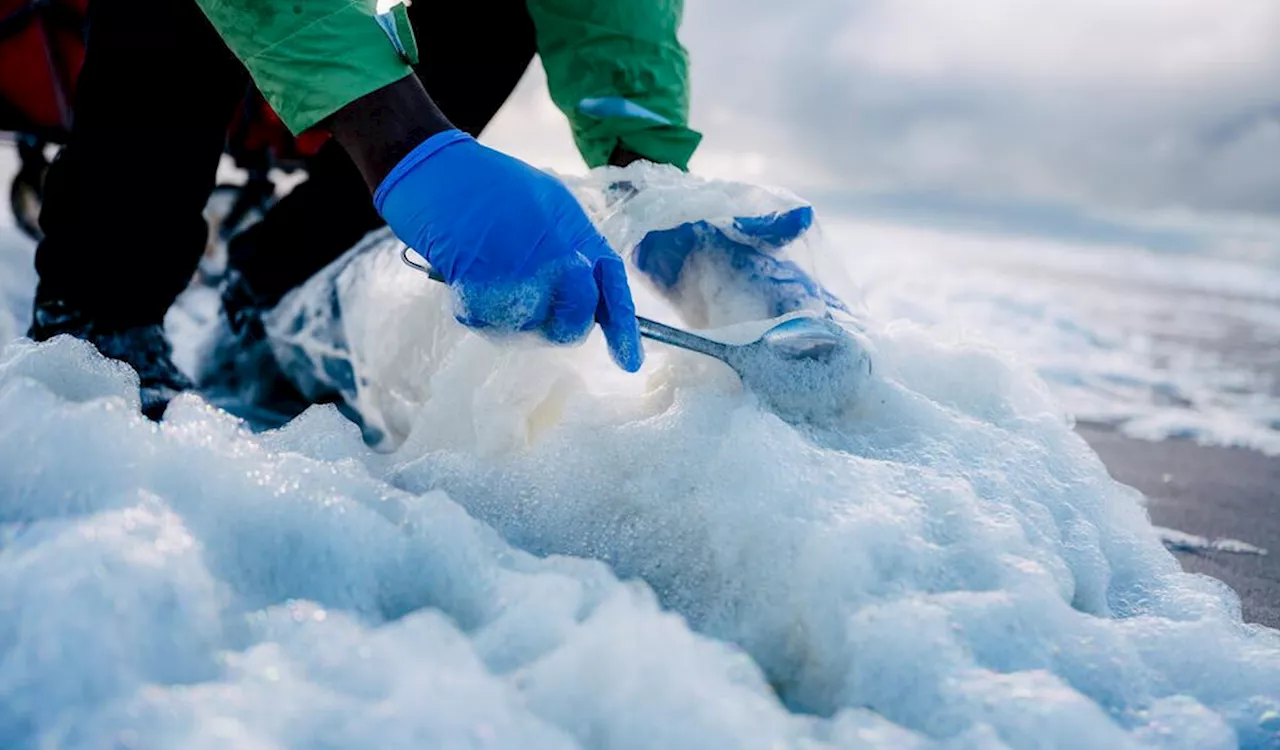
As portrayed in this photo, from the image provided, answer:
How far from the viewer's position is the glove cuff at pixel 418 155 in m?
1.00

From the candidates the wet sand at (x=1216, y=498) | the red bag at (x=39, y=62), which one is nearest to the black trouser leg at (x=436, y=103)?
the wet sand at (x=1216, y=498)

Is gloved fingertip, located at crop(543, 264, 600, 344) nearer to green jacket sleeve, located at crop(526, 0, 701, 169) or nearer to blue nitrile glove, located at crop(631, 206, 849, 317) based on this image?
blue nitrile glove, located at crop(631, 206, 849, 317)

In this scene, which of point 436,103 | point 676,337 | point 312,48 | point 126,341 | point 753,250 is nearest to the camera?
point 312,48

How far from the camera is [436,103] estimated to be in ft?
5.94

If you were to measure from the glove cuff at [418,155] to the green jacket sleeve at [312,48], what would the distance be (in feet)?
0.28

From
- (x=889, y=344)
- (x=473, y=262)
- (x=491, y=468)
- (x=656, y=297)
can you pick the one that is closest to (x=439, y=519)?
(x=491, y=468)

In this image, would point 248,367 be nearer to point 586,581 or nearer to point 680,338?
point 680,338

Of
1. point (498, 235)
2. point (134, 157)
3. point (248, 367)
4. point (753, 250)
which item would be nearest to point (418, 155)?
point (498, 235)

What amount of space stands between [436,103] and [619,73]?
16.9 inches

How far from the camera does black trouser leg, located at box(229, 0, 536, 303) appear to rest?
1.74m

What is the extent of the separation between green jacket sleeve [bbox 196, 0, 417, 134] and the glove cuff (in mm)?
87

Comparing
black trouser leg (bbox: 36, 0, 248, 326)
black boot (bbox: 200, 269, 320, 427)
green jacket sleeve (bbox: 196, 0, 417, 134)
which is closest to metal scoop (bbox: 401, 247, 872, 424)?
green jacket sleeve (bbox: 196, 0, 417, 134)

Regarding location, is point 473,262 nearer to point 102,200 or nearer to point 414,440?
point 414,440

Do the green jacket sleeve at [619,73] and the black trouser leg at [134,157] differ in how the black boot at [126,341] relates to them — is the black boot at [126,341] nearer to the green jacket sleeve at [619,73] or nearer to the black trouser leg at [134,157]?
the black trouser leg at [134,157]
